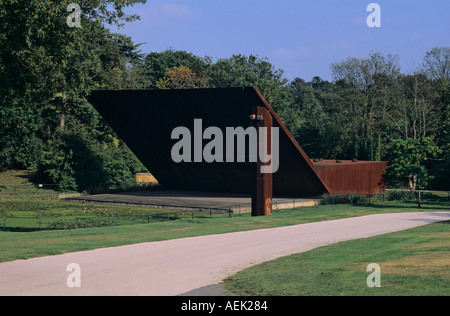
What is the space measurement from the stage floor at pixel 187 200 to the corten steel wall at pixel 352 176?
12.2ft

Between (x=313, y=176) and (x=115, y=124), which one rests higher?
(x=115, y=124)

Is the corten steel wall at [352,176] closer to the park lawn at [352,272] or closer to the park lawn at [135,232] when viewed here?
the park lawn at [135,232]

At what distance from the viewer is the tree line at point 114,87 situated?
110 feet

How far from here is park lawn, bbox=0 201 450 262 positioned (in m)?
21.5

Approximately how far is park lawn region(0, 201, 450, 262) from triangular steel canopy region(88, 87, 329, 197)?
630cm

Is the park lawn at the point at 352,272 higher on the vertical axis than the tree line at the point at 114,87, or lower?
lower

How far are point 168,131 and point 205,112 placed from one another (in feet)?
20.8

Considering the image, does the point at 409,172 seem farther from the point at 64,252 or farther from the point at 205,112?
the point at 64,252

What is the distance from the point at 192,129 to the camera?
54.0 meters
